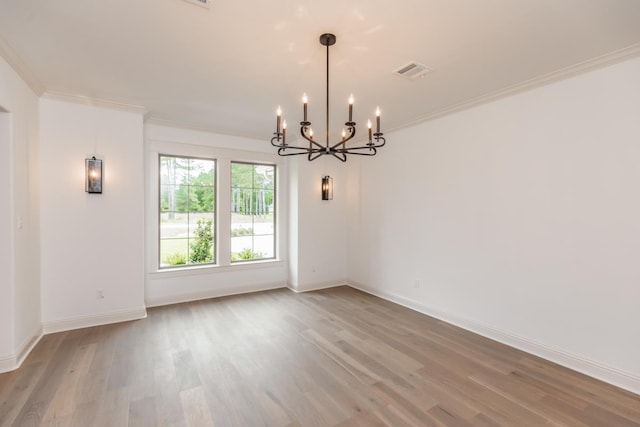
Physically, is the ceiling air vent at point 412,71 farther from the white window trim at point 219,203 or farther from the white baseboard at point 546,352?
the white window trim at point 219,203

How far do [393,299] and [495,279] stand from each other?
1.71m

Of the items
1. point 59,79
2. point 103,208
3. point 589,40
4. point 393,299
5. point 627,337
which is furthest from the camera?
point 393,299

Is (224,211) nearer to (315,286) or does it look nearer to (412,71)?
(315,286)

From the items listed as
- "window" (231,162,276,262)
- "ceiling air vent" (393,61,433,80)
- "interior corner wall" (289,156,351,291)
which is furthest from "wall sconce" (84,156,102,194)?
"ceiling air vent" (393,61,433,80)

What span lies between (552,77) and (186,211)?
502 centimetres

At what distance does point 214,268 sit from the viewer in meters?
4.89

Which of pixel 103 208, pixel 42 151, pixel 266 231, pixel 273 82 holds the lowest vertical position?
pixel 266 231

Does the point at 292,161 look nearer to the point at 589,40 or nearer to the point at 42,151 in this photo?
the point at 42,151

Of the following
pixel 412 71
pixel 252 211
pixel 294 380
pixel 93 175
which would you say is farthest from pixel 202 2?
pixel 252 211

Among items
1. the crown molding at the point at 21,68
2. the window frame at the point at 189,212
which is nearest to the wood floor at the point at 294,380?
the window frame at the point at 189,212

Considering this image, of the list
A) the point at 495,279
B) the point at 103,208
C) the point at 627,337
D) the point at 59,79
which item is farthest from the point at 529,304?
the point at 59,79

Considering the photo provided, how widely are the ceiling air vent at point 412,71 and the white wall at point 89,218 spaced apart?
11.1 ft

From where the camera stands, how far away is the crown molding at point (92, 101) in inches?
133

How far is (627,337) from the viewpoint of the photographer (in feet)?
8.13
